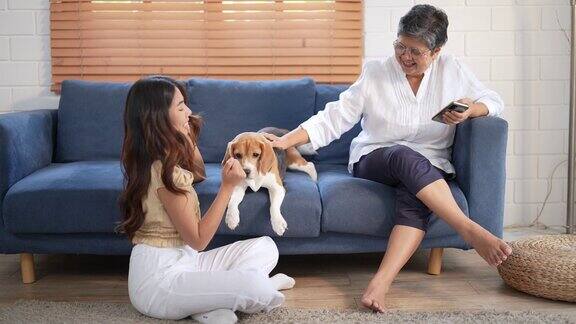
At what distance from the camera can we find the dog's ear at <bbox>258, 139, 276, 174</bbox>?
2.48 metres

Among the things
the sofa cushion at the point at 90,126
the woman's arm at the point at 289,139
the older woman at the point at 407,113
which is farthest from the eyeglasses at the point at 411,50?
the sofa cushion at the point at 90,126

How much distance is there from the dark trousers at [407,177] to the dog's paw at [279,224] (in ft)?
1.43

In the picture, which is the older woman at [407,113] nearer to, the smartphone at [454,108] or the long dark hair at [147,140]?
the smartphone at [454,108]

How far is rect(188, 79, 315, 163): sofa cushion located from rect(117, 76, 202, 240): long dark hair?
1.03 meters

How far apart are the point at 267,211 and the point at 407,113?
2.40 feet

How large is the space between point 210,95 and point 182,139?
3.70 feet

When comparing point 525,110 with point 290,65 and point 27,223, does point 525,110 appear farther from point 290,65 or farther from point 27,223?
point 27,223

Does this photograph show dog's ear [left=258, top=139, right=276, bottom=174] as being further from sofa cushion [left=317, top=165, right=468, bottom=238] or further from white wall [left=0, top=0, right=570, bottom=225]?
white wall [left=0, top=0, right=570, bottom=225]

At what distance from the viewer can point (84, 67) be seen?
141 inches

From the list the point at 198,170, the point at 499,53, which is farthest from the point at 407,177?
the point at 499,53

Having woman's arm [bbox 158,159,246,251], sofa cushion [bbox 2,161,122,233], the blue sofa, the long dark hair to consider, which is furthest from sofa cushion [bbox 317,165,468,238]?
Result: sofa cushion [bbox 2,161,122,233]

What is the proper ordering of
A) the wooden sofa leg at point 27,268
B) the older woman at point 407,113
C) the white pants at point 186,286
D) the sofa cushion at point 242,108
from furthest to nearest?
1. the sofa cushion at point 242,108
2. the wooden sofa leg at point 27,268
3. the older woman at point 407,113
4. the white pants at point 186,286

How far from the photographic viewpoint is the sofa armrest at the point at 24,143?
2637 mm

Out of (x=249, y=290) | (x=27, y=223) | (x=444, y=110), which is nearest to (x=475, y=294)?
(x=444, y=110)
